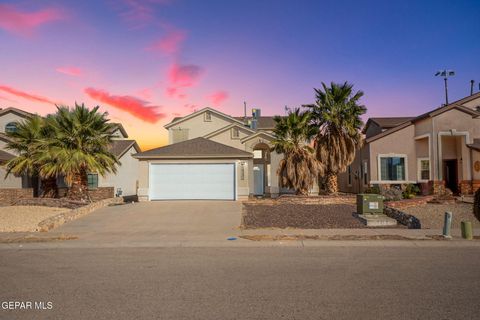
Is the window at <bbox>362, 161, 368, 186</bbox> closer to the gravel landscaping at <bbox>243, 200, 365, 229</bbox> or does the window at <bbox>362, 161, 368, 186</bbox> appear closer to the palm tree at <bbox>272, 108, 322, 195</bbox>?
the palm tree at <bbox>272, 108, 322, 195</bbox>

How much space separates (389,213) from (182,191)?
39.8 feet

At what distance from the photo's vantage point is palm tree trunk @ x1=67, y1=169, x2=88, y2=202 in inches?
829

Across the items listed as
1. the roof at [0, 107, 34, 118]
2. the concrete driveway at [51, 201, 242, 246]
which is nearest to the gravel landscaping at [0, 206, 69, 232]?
the concrete driveway at [51, 201, 242, 246]

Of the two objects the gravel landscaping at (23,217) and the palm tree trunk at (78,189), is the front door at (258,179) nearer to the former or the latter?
the palm tree trunk at (78,189)

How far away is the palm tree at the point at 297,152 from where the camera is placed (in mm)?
22578

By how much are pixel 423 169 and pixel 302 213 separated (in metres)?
12.9

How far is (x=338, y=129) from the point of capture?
23.5 metres

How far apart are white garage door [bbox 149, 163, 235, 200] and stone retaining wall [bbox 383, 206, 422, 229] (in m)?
9.42

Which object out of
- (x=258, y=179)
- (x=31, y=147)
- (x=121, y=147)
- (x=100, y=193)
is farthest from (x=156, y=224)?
(x=121, y=147)

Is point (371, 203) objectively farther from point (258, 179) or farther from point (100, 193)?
point (100, 193)

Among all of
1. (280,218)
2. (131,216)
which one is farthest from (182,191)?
(280,218)

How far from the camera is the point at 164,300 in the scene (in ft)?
18.8

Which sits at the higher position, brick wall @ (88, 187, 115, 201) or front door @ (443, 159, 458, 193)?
front door @ (443, 159, 458, 193)

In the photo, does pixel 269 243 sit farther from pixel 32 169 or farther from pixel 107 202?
pixel 32 169
